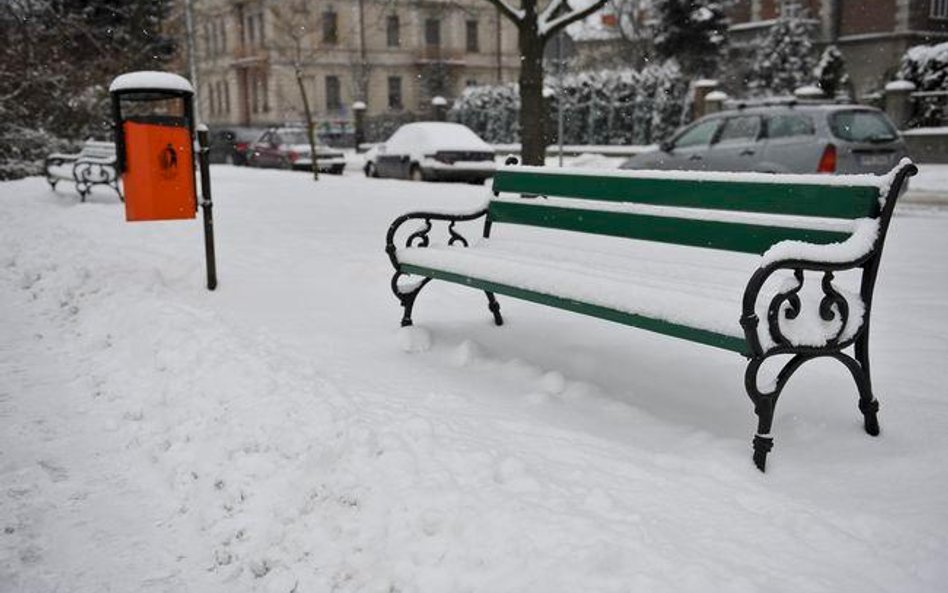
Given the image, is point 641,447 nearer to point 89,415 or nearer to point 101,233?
point 89,415

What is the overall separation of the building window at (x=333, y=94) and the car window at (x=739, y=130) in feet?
136

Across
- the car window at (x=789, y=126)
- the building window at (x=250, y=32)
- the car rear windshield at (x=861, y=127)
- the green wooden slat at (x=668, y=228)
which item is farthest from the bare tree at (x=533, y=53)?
the building window at (x=250, y=32)

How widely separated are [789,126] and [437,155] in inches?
349

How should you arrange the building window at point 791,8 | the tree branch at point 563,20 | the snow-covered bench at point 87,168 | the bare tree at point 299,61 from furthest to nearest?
the building window at point 791,8 < the bare tree at point 299,61 < the snow-covered bench at point 87,168 < the tree branch at point 563,20

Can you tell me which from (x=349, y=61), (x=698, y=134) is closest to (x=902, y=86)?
(x=698, y=134)

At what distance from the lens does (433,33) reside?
53031 mm

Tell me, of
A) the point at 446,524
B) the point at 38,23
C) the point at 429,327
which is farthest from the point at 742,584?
the point at 38,23

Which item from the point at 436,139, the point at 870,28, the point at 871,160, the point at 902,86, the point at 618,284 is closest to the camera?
the point at 618,284

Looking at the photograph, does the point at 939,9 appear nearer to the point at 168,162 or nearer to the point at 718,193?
the point at 168,162

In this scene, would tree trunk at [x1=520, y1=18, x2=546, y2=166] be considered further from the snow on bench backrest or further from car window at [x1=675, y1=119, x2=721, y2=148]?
the snow on bench backrest

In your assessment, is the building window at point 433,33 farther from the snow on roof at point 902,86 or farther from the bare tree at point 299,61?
the snow on roof at point 902,86

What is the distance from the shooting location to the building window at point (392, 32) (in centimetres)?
5094

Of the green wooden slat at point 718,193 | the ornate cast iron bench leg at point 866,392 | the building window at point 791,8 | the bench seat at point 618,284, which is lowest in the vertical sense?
the ornate cast iron bench leg at point 866,392

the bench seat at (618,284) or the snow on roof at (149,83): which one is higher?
the snow on roof at (149,83)
